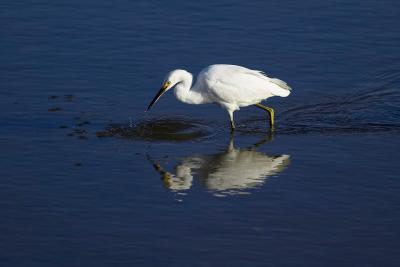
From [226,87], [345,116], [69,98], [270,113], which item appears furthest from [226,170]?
[69,98]

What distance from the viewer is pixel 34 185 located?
1201 cm

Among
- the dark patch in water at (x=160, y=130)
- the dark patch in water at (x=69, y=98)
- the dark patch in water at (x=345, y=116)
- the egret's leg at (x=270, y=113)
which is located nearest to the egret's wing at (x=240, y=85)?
the egret's leg at (x=270, y=113)

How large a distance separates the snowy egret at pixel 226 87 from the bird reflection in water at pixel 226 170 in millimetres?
952

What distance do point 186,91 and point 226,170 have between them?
2.14 m

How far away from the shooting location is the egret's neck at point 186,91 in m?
14.5

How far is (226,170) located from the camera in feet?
42.1

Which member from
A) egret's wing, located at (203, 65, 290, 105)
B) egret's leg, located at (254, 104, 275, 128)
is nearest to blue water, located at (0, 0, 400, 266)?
egret's leg, located at (254, 104, 275, 128)

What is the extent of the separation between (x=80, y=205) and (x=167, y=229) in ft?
4.18

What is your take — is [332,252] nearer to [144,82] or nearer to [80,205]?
[80,205]

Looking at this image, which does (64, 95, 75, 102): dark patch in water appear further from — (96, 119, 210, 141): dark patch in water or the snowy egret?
the snowy egret

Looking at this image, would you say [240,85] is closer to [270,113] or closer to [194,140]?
[270,113]

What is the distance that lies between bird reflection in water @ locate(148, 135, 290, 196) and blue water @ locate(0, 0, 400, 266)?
29 millimetres

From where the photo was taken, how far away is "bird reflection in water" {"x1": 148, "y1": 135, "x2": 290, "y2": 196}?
1216cm

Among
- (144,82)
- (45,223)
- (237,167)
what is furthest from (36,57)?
(45,223)
